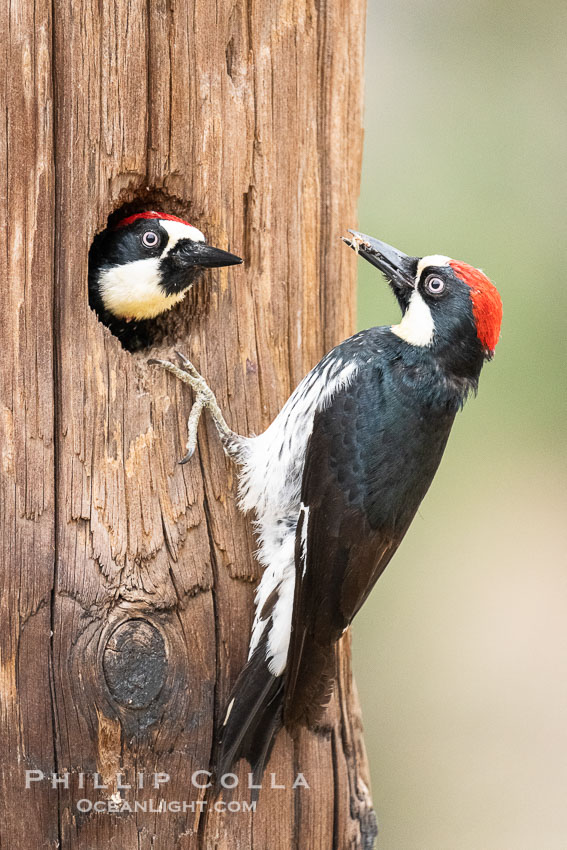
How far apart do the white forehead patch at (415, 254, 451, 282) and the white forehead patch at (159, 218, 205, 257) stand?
0.71m

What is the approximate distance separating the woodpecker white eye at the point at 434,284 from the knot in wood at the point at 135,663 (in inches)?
53.3

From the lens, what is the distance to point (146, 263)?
334cm

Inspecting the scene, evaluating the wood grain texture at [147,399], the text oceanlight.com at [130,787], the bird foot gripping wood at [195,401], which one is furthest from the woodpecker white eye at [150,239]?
the text oceanlight.com at [130,787]

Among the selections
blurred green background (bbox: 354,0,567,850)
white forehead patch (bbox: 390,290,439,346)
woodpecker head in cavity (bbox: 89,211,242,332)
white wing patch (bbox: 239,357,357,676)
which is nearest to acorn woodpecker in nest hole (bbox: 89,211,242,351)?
woodpecker head in cavity (bbox: 89,211,242,332)

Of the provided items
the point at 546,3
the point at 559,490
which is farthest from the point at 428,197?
the point at 559,490

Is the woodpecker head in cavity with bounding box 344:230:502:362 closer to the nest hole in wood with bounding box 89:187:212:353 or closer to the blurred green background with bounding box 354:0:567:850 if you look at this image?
the nest hole in wood with bounding box 89:187:212:353

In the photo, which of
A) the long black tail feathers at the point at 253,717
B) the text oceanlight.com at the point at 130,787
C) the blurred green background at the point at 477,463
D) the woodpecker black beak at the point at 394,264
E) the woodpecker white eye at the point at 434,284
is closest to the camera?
Result: the text oceanlight.com at the point at 130,787

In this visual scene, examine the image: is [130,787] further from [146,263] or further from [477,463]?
[477,463]

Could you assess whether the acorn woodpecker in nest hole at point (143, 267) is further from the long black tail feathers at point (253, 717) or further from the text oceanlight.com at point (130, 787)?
the text oceanlight.com at point (130, 787)

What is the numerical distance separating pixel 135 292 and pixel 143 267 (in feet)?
0.33

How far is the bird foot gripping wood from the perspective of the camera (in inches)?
114

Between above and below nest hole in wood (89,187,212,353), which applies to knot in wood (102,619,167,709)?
below

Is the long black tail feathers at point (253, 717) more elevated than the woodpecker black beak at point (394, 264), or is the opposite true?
the woodpecker black beak at point (394, 264)

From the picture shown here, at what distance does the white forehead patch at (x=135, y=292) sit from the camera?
10.9 feet
